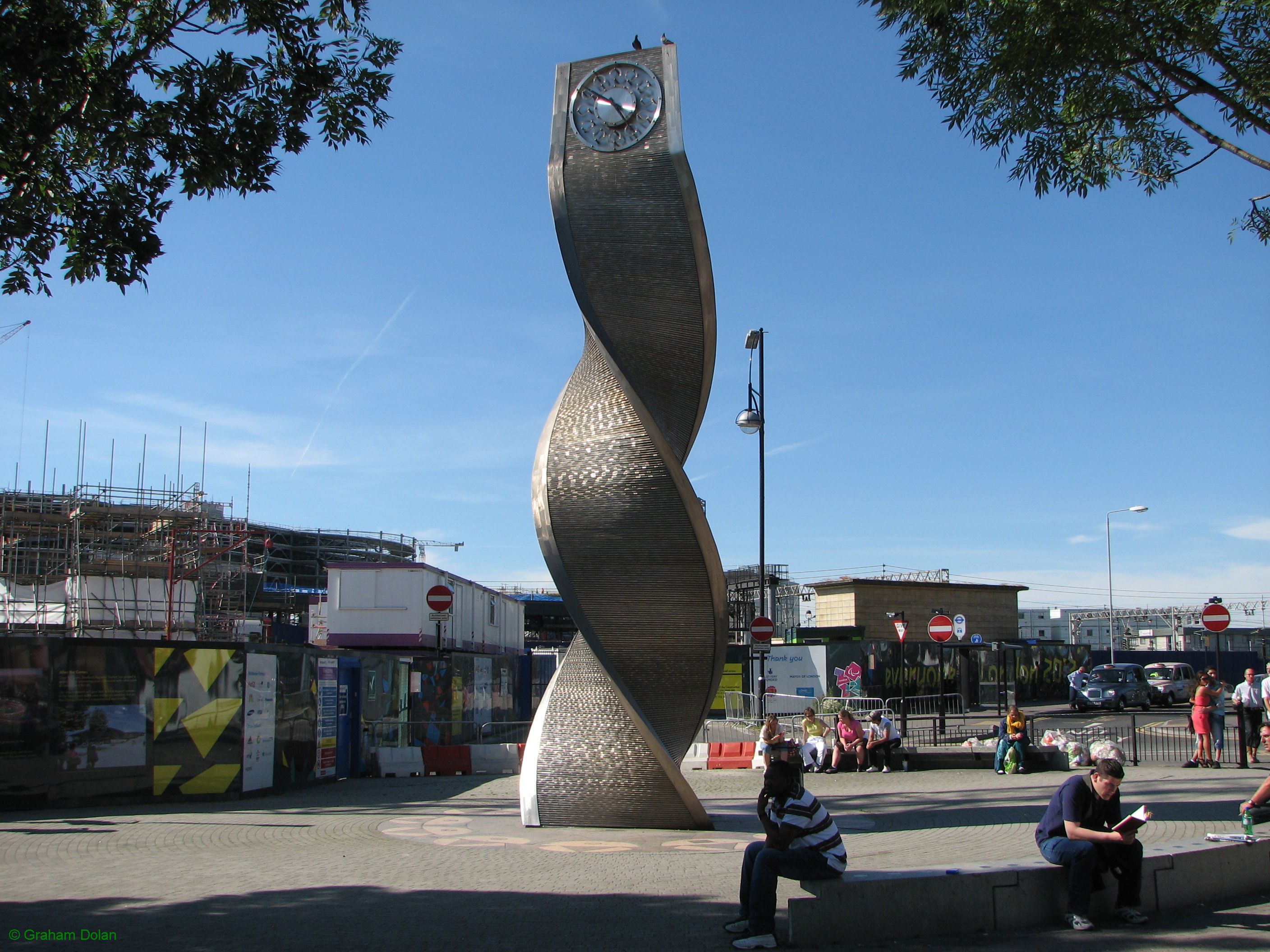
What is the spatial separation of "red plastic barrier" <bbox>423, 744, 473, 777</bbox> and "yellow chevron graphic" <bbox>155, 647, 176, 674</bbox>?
5.18 m

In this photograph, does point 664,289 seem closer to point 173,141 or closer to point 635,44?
point 635,44

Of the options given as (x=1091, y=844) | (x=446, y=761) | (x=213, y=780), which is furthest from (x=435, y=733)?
(x=1091, y=844)

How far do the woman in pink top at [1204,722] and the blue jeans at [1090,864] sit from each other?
11.3 meters

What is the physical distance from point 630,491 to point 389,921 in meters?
5.30

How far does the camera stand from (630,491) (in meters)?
11.1

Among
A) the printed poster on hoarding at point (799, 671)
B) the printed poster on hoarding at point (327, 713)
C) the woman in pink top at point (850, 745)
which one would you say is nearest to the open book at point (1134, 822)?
the woman in pink top at point (850, 745)

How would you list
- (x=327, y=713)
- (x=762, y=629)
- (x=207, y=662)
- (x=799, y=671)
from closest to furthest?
(x=207, y=662) < (x=327, y=713) < (x=762, y=629) < (x=799, y=671)

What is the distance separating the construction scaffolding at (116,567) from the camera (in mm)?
34500

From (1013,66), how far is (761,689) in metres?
15.2

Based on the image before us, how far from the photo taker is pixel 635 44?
40.2 ft

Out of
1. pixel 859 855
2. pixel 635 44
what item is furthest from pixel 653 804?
pixel 635 44

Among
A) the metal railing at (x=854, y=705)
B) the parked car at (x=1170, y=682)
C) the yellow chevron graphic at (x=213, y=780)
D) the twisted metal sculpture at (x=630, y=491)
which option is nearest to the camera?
the twisted metal sculpture at (x=630, y=491)

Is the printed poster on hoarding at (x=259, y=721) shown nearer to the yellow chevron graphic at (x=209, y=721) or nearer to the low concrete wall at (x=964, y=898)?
the yellow chevron graphic at (x=209, y=721)

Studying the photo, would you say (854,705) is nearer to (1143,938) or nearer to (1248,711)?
(1248,711)
